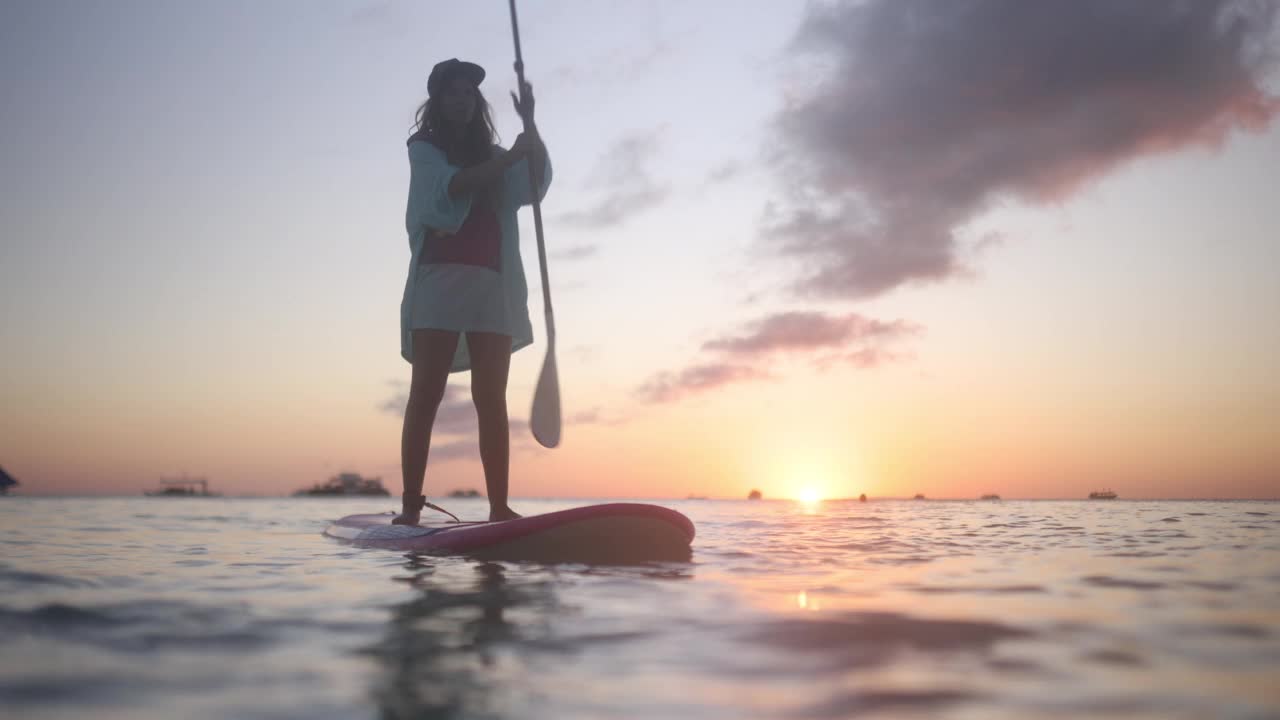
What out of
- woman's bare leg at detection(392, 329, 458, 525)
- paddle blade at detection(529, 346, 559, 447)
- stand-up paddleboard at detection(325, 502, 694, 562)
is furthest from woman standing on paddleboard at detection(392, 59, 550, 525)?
stand-up paddleboard at detection(325, 502, 694, 562)

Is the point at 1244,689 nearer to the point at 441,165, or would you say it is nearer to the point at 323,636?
the point at 323,636

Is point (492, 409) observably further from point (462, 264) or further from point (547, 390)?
point (462, 264)

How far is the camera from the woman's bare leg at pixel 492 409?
547 centimetres

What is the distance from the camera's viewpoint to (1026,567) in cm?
407

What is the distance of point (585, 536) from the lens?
14.5 feet

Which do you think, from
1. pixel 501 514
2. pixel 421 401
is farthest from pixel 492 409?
pixel 501 514

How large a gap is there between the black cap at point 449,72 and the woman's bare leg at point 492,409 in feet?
5.36

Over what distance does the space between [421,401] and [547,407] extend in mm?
873

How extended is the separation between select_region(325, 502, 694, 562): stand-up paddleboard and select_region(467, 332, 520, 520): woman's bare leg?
29.1 inches

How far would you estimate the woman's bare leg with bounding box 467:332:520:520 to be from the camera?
5.47 meters

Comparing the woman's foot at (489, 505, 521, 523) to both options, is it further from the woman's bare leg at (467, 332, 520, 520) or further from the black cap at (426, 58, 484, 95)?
the black cap at (426, 58, 484, 95)

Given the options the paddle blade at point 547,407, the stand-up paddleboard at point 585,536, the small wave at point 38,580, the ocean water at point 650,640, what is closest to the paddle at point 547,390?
the paddle blade at point 547,407

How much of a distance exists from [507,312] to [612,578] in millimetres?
2439

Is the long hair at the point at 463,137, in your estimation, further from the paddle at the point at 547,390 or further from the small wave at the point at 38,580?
the small wave at the point at 38,580
